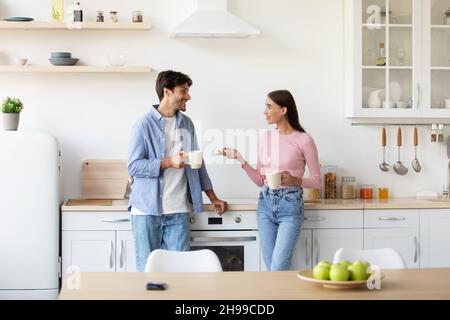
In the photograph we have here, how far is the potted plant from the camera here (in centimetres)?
477

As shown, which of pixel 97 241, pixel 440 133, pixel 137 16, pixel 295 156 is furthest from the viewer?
pixel 440 133

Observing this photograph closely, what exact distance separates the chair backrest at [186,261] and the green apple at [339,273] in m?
0.73

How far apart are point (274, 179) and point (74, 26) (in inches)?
69.9

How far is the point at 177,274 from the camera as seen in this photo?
9.48 feet

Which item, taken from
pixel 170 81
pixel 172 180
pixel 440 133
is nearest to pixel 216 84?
pixel 170 81

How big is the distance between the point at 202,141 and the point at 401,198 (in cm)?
144

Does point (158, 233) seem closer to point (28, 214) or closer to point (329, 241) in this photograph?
point (28, 214)

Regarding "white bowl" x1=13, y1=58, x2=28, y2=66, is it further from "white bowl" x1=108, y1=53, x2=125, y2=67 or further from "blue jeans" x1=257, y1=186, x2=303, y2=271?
"blue jeans" x1=257, y1=186, x2=303, y2=271

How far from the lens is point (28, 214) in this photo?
4.61 meters

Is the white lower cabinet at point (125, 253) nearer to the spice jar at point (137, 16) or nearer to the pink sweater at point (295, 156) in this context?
the pink sweater at point (295, 156)

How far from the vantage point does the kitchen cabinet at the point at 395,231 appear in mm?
4777
